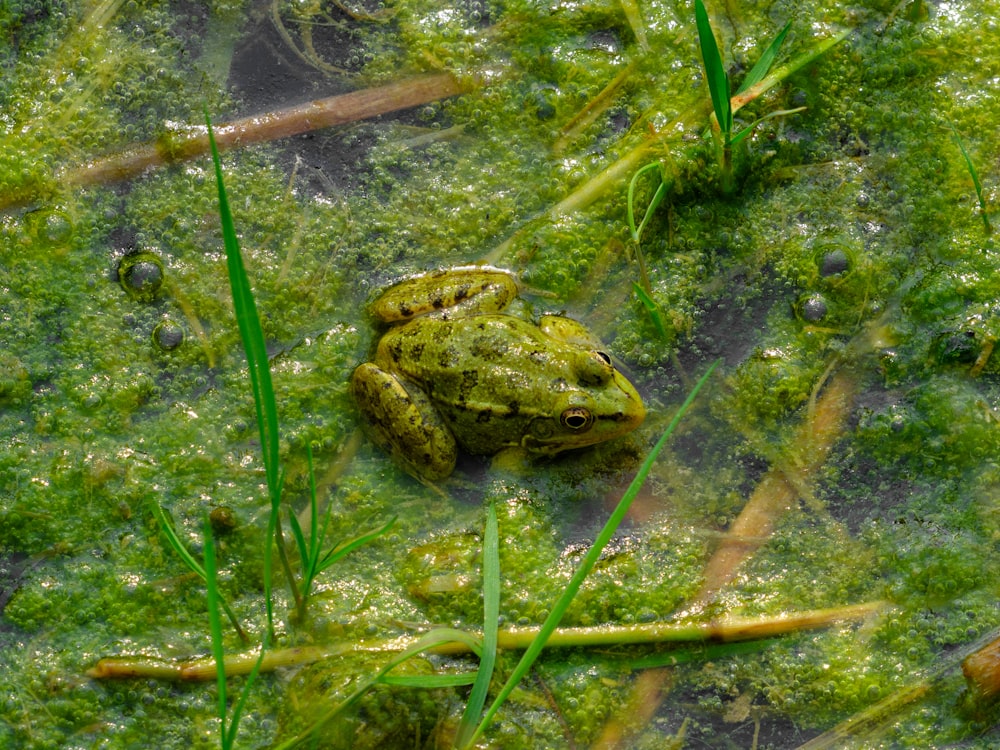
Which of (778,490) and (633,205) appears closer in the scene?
(778,490)

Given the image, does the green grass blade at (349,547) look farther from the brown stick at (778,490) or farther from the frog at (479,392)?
the brown stick at (778,490)

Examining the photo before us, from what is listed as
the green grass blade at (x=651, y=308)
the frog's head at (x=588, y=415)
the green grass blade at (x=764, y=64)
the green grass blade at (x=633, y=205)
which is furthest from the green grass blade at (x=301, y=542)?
the green grass blade at (x=764, y=64)

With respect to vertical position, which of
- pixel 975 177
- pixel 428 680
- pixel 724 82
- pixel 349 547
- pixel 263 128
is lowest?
pixel 428 680

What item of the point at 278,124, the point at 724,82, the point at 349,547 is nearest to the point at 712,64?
the point at 724,82

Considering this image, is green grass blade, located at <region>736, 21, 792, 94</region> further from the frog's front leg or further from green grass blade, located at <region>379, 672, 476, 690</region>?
green grass blade, located at <region>379, 672, 476, 690</region>

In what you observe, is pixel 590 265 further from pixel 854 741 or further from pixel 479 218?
pixel 854 741

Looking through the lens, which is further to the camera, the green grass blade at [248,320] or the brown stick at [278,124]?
the brown stick at [278,124]

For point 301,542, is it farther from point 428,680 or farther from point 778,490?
point 778,490

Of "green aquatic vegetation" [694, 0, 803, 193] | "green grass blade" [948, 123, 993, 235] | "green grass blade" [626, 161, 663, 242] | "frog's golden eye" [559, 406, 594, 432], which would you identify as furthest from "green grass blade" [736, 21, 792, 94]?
"frog's golden eye" [559, 406, 594, 432]
